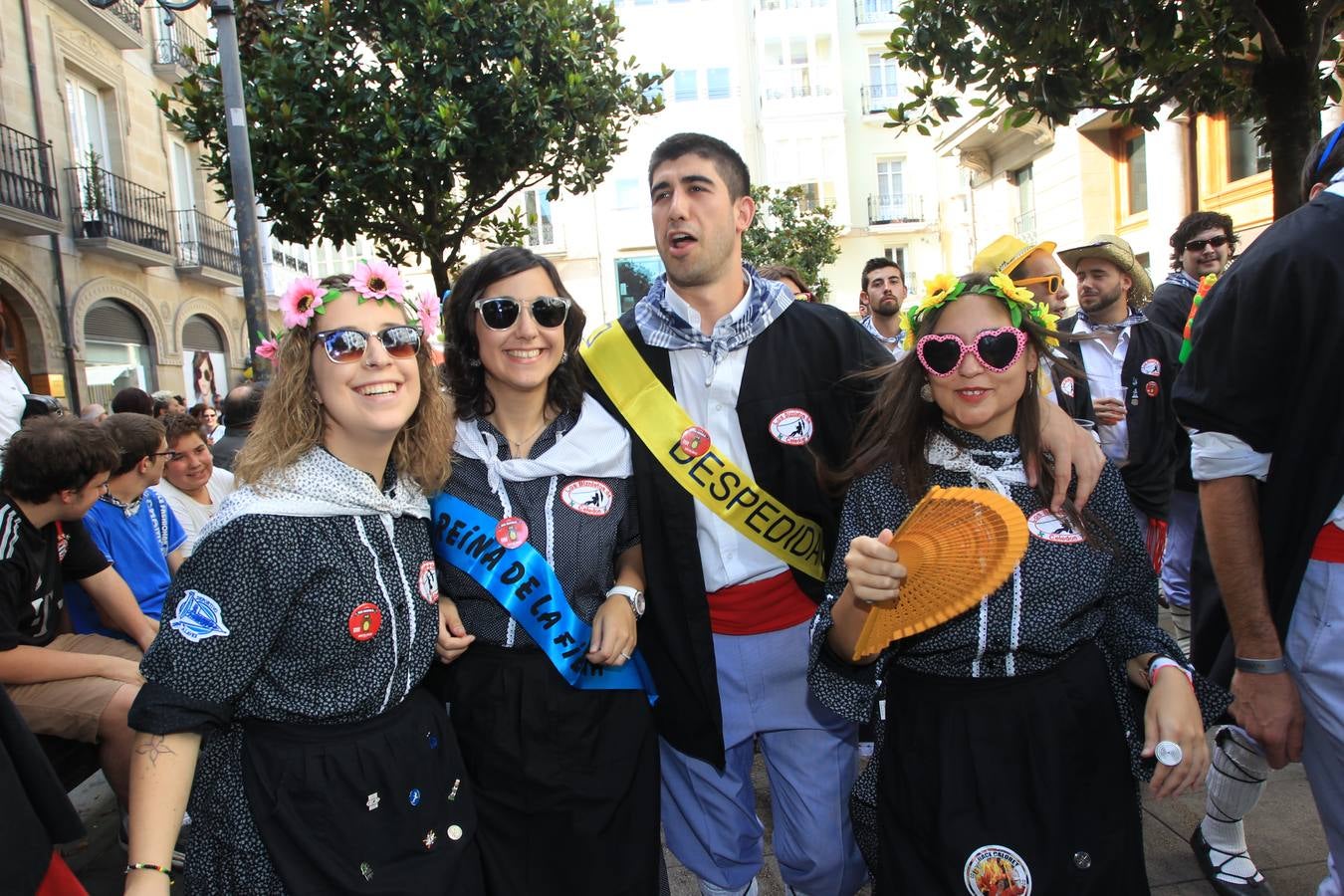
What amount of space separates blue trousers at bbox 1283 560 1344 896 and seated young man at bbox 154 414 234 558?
5066mm

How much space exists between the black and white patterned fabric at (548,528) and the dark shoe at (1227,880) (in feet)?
7.43

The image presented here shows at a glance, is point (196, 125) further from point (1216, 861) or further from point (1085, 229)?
point (1085, 229)

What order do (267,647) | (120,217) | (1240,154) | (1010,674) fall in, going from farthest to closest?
(120,217) < (1240,154) < (1010,674) < (267,647)

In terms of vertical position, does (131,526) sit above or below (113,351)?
below

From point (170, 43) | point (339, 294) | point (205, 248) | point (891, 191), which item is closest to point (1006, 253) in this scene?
point (339, 294)

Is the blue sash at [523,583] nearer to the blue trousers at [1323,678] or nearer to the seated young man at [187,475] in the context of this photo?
the blue trousers at [1323,678]

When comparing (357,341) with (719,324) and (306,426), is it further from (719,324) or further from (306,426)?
(719,324)

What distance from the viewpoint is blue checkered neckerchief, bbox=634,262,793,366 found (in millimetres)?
2850

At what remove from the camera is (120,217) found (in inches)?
593

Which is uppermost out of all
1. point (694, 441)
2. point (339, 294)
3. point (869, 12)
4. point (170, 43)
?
point (869, 12)

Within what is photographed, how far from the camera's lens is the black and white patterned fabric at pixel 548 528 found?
237 cm

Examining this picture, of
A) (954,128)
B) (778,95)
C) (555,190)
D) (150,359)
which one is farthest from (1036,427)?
(778,95)

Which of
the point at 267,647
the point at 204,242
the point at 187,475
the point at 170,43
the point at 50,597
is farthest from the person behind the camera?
the point at 204,242

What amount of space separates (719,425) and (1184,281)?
4.46 metres
